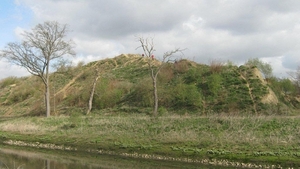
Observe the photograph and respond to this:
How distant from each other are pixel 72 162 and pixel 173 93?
88.1 ft

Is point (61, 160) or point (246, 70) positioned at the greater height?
point (246, 70)

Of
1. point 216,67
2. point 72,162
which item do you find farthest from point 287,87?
point 72,162

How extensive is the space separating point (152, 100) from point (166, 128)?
1734 cm

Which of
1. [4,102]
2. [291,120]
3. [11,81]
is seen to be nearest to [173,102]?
[291,120]

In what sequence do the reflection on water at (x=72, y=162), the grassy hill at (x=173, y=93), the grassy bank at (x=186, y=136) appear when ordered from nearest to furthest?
the reflection on water at (x=72, y=162)
the grassy bank at (x=186, y=136)
the grassy hill at (x=173, y=93)

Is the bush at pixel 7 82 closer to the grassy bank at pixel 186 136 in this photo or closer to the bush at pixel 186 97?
the grassy bank at pixel 186 136

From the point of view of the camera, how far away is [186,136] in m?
27.5

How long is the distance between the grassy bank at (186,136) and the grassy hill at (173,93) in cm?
598

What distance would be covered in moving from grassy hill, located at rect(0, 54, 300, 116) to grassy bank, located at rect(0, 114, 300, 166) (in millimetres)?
5981

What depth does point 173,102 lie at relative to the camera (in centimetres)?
4688

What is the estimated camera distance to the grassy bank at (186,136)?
23266 millimetres

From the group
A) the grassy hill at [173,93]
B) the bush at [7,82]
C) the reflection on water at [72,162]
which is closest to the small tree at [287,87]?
the grassy hill at [173,93]

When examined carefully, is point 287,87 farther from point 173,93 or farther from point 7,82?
point 7,82

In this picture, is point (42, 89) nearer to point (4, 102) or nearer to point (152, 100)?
point (4, 102)
